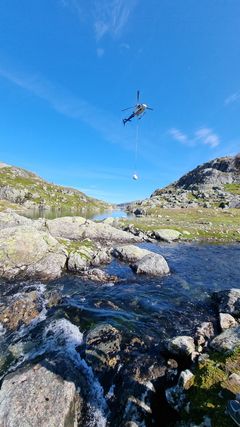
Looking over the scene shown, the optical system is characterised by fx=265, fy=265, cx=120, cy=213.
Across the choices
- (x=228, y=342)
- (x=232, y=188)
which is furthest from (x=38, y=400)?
(x=232, y=188)

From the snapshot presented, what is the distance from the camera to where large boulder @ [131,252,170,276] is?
27156 mm

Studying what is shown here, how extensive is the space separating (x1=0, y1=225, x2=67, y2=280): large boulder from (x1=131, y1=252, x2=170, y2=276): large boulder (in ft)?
25.3

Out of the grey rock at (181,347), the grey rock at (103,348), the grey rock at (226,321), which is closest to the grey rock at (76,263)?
the grey rock at (103,348)

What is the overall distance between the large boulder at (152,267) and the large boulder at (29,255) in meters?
7.70

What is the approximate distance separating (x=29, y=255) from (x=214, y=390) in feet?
68.7

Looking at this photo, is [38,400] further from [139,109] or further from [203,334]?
[139,109]

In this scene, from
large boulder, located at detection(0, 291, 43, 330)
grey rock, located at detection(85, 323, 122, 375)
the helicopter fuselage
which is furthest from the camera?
the helicopter fuselage

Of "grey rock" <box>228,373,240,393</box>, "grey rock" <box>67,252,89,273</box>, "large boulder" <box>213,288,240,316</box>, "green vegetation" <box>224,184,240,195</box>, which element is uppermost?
"green vegetation" <box>224,184,240,195</box>

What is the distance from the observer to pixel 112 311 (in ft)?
59.3

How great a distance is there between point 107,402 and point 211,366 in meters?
4.35

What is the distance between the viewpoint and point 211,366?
33.8ft

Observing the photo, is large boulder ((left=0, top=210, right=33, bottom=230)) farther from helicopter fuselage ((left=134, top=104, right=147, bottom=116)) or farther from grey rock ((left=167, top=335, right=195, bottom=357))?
grey rock ((left=167, top=335, right=195, bottom=357))

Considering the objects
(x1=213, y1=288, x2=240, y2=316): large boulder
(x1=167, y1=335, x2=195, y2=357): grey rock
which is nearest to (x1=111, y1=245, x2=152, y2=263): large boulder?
(x1=213, y1=288, x2=240, y2=316): large boulder

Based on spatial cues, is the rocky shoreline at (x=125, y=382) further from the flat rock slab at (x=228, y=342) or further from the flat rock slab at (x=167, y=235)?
the flat rock slab at (x=167, y=235)
